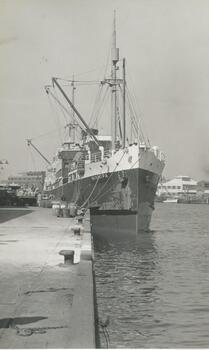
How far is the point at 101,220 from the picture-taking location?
3309 centimetres

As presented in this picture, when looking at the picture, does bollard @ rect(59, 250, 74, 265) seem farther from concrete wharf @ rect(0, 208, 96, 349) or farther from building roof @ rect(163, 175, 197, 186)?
building roof @ rect(163, 175, 197, 186)

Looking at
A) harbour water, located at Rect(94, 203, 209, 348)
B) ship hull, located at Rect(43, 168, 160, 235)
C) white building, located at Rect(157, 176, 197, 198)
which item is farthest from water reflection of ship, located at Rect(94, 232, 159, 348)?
white building, located at Rect(157, 176, 197, 198)

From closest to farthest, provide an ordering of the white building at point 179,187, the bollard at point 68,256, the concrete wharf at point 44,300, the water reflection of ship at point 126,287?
the concrete wharf at point 44,300 → the water reflection of ship at point 126,287 → the bollard at point 68,256 → the white building at point 179,187

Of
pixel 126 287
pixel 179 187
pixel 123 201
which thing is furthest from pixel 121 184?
pixel 179 187

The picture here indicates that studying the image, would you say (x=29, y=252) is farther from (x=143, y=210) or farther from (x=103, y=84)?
(x=103, y=84)

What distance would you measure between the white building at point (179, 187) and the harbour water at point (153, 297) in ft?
543

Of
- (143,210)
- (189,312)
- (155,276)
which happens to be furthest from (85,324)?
(143,210)

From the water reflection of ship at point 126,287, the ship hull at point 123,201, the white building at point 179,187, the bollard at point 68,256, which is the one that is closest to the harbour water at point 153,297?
→ the water reflection of ship at point 126,287

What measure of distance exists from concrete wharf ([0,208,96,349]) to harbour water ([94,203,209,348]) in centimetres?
115

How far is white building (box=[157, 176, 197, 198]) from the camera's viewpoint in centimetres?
18762

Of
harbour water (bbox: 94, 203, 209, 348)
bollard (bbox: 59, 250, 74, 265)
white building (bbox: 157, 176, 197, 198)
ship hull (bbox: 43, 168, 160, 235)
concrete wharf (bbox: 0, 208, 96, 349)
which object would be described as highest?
white building (bbox: 157, 176, 197, 198)

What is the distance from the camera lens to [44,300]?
733 cm

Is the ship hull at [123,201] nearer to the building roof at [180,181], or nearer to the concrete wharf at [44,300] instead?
the concrete wharf at [44,300]

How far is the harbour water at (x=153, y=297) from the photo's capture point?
29.2 feet
